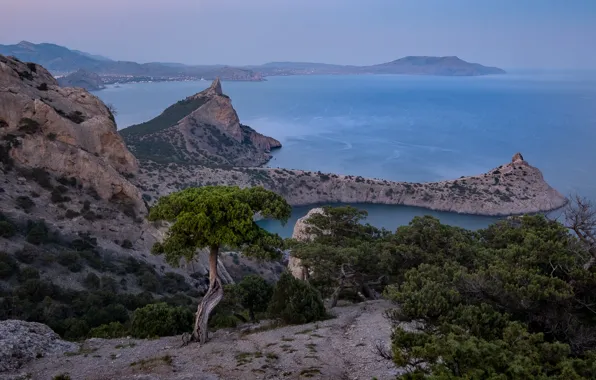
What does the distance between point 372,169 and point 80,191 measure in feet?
249

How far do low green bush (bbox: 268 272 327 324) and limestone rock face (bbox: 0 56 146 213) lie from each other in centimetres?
2080

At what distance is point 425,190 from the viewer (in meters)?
72.4

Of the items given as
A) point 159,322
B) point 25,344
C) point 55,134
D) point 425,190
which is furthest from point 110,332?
point 425,190

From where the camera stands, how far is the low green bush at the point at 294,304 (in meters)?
13.9

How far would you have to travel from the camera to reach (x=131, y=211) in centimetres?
3106

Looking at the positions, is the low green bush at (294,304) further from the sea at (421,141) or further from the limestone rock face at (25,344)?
the sea at (421,141)

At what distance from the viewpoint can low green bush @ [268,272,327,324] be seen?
13.9 m

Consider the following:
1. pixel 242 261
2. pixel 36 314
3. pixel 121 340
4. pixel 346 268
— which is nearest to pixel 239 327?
pixel 121 340

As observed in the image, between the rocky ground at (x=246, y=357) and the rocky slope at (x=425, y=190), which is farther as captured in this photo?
the rocky slope at (x=425, y=190)

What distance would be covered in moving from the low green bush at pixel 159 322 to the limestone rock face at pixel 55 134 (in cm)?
1843

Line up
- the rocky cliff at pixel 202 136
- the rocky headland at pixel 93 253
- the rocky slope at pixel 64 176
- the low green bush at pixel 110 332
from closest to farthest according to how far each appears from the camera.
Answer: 1. the rocky headland at pixel 93 253
2. the low green bush at pixel 110 332
3. the rocky slope at pixel 64 176
4. the rocky cliff at pixel 202 136

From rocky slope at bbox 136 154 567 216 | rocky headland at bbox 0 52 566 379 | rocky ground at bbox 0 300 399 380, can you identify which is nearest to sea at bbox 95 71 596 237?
rocky slope at bbox 136 154 567 216

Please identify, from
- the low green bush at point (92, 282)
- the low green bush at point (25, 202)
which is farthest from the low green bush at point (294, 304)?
the low green bush at point (25, 202)

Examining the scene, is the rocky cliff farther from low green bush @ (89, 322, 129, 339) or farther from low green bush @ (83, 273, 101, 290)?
low green bush @ (89, 322, 129, 339)
